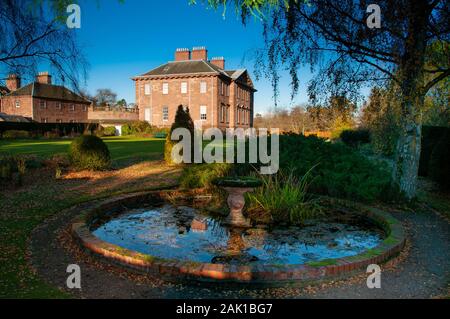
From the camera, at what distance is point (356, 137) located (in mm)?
30203

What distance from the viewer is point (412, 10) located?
7.40 m

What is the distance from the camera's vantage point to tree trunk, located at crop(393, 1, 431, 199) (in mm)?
7590

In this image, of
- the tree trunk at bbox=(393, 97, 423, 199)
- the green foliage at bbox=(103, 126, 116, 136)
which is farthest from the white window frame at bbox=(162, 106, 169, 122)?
the tree trunk at bbox=(393, 97, 423, 199)

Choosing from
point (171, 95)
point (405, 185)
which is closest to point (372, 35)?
point (405, 185)

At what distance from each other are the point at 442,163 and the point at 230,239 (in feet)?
26.0

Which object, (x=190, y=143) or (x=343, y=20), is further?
(x=190, y=143)

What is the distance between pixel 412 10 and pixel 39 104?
53.0 meters

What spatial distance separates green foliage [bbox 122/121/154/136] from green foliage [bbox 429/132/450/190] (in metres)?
36.2

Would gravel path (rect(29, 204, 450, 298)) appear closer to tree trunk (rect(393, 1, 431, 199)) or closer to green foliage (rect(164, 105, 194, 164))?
tree trunk (rect(393, 1, 431, 199))

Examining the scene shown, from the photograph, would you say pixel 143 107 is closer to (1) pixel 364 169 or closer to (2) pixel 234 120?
(2) pixel 234 120

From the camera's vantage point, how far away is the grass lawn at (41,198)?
4184 millimetres

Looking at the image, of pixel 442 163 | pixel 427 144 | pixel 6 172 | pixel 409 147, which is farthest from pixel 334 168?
pixel 6 172
